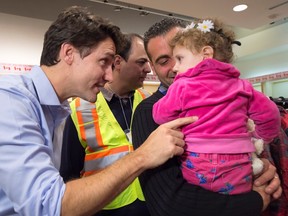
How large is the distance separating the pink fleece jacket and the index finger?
0.02 metres

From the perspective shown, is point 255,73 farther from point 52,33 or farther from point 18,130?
point 18,130

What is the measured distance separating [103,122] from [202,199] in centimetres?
98

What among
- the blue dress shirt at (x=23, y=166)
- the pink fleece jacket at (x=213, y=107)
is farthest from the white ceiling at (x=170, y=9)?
the blue dress shirt at (x=23, y=166)

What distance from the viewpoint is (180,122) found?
92 cm

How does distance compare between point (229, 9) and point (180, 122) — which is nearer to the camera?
point (180, 122)

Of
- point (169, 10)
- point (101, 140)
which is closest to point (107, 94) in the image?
point (101, 140)

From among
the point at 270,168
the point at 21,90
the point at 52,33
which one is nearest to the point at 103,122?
the point at 52,33

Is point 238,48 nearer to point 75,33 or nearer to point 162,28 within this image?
point 162,28

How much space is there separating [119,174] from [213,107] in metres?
0.41

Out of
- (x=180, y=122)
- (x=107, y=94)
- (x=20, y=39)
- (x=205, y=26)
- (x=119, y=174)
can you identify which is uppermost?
(x=20, y=39)

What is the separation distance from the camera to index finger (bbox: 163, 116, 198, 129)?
92cm

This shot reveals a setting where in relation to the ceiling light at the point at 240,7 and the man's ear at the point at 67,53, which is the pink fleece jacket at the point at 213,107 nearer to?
the man's ear at the point at 67,53

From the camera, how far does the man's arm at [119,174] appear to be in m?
0.82

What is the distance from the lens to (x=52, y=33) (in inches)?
55.3
